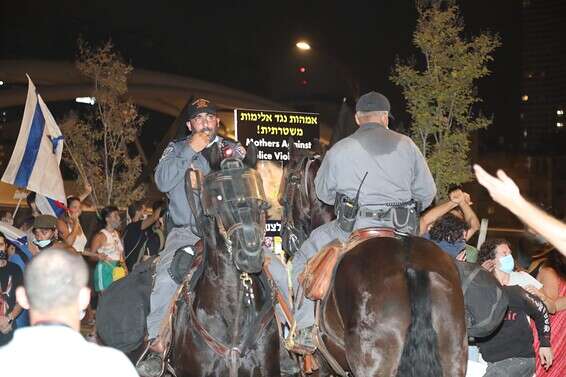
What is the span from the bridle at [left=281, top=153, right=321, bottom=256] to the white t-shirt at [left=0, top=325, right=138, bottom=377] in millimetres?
7325

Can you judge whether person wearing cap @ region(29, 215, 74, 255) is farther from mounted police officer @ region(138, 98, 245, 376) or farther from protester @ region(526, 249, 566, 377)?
protester @ region(526, 249, 566, 377)

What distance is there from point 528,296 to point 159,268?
3802 millimetres

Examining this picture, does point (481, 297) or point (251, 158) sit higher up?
point (251, 158)

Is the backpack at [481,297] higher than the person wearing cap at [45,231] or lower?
lower

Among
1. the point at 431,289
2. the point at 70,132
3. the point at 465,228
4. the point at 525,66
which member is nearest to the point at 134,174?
the point at 70,132

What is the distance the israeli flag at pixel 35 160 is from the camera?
508 inches

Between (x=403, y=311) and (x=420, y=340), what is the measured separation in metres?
0.24

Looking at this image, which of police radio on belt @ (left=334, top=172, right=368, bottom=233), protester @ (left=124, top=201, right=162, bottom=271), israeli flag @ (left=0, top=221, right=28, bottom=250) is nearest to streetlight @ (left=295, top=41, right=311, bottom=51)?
protester @ (left=124, top=201, right=162, bottom=271)

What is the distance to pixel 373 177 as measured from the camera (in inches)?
264

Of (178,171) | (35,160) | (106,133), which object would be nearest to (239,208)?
(178,171)

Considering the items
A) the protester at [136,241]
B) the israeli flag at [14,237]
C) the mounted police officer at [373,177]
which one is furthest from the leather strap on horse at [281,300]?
the protester at [136,241]

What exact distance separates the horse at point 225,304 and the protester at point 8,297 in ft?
10.8

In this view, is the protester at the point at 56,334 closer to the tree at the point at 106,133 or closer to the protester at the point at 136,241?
the protester at the point at 136,241

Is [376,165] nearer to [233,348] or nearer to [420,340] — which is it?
[420,340]
